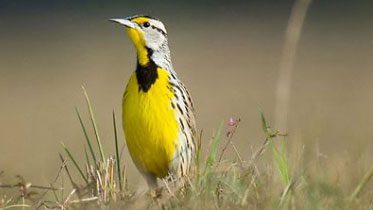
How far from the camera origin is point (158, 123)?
4938 millimetres

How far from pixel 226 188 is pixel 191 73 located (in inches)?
374

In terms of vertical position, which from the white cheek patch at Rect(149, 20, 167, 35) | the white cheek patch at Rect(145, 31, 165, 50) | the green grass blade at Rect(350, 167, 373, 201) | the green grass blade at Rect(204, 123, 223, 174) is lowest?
the green grass blade at Rect(204, 123, 223, 174)

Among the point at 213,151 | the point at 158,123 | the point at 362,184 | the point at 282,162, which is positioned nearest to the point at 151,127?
the point at 158,123

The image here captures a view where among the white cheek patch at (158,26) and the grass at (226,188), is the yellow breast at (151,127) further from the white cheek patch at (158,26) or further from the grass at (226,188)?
the grass at (226,188)

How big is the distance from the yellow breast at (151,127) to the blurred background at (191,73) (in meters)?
0.41

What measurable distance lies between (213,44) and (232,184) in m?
11.9

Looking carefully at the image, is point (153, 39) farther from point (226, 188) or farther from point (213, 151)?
point (226, 188)

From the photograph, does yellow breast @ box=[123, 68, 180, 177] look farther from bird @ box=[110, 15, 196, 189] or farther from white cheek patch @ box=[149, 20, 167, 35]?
white cheek patch @ box=[149, 20, 167, 35]

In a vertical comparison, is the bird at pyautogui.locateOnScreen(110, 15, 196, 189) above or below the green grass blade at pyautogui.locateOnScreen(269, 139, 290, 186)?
below

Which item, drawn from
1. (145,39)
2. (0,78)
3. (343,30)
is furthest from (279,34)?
(145,39)

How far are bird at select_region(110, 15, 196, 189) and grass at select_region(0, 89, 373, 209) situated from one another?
0.64 m

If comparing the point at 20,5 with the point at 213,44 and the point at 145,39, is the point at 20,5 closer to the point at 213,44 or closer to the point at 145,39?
the point at 213,44

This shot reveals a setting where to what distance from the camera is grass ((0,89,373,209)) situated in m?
3.63

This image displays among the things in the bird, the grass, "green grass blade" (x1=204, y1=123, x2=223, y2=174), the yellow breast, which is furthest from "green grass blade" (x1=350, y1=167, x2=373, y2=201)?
the yellow breast
